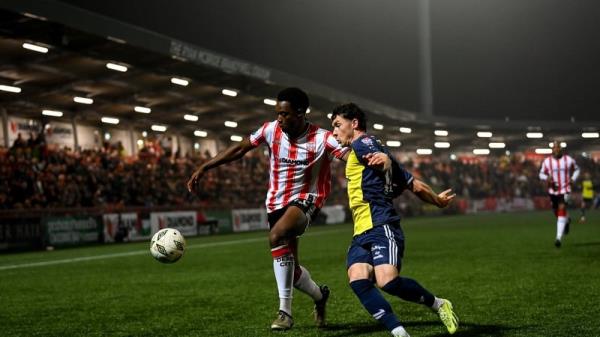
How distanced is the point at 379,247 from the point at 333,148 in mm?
1438

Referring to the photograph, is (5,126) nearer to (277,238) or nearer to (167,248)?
(167,248)

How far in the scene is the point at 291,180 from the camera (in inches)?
280

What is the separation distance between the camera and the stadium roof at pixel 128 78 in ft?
67.7

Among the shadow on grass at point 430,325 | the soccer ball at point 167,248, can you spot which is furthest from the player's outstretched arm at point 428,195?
the soccer ball at point 167,248

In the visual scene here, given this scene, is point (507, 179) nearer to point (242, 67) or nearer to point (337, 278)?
point (242, 67)

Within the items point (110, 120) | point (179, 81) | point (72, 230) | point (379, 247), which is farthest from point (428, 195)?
point (110, 120)

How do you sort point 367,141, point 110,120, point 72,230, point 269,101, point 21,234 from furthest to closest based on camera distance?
point 110,120
point 269,101
point 72,230
point 21,234
point 367,141

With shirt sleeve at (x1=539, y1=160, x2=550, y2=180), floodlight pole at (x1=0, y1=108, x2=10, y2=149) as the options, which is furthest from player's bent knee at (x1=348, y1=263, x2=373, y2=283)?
floodlight pole at (x1=0, y1=108, x2=10, y2=149)

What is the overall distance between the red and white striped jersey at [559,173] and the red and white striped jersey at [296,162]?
36.2ft

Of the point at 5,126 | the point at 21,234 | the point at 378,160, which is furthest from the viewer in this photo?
the point at 5,126

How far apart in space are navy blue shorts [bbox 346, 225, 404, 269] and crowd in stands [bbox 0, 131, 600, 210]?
17.5m

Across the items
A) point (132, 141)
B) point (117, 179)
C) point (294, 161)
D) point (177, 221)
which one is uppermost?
point (132, 141)

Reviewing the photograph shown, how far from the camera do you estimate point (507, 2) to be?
54938 millimetres

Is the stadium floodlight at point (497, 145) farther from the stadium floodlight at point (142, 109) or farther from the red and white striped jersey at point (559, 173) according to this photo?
the red and white striped jersey at point (559, 173)
